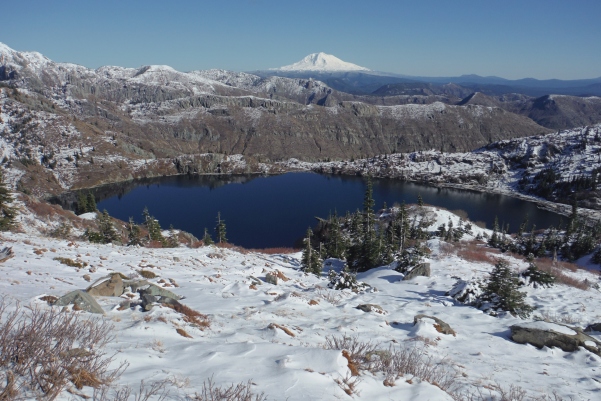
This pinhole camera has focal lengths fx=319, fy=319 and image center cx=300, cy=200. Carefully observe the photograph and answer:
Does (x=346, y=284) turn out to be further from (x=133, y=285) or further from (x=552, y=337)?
(x=133, y=285)

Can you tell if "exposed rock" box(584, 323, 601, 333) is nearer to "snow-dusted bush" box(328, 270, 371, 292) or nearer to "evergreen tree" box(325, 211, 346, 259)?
"snow-dusted bush" box(328, 270, 371, 292)

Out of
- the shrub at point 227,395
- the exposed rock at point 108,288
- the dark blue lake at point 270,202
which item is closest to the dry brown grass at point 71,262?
the exposed rock at point 108,288

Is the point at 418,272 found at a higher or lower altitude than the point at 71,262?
lower

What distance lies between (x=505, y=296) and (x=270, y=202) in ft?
386

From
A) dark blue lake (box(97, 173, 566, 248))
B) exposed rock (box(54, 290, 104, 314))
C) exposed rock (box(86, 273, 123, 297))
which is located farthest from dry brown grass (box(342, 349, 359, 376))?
dark blue lake (box(97, 173, 566, 248))

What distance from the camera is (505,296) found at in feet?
51.0

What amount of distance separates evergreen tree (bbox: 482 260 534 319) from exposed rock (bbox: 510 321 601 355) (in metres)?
3.37

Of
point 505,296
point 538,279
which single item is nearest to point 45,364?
point 505,296

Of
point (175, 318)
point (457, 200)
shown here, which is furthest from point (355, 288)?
point (457, 200)

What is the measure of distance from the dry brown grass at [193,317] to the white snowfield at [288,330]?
0.76ft

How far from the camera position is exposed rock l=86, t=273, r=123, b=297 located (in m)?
10.0

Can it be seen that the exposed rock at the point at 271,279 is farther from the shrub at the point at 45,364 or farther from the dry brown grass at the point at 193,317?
the shrub at the point at 45,364

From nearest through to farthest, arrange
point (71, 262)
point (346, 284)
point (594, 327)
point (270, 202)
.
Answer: point (594, 327)
point (71, 262)
point (346, 284)
point (270, 202)

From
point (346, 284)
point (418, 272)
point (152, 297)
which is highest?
point (152, 297)
